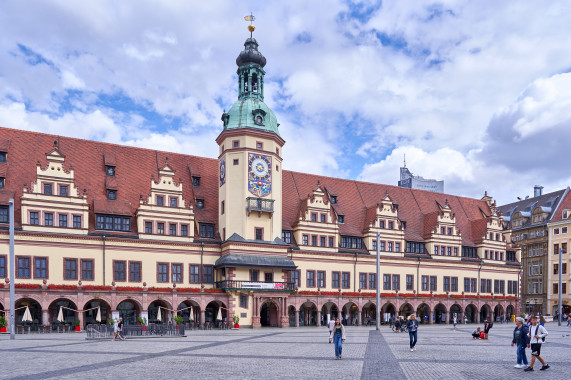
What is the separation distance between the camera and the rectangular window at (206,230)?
2386 inches

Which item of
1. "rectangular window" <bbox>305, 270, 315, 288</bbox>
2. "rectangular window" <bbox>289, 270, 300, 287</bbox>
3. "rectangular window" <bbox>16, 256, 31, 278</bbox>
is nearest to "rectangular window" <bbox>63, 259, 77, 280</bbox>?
"rectangular window" <bbox>16, 256, 31, 278</bbox>

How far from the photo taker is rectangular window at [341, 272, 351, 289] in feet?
219

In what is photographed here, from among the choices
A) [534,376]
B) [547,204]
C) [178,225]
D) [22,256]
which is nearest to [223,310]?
[178,225]

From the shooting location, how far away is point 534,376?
20.4m

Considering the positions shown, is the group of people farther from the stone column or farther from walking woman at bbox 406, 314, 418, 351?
the stone column

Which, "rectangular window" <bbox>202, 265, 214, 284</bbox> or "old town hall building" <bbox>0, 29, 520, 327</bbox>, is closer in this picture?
"old town hall building" <bbox>0, 29, 520, 327</bbox>

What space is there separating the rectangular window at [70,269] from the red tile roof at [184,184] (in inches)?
158

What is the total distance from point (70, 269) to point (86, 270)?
56.6 inches

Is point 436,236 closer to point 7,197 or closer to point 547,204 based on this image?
point 547,204

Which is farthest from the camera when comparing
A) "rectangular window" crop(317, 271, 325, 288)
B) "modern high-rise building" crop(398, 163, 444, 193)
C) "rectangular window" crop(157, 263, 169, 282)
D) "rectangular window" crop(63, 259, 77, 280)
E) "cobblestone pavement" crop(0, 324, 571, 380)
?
"modern high-rise building" crop(398, 163, 444, 193)

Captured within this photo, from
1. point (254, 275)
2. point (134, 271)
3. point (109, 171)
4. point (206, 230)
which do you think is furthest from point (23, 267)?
point (254, 275)

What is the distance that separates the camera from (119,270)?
54.6m

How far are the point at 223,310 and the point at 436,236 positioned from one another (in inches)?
1214

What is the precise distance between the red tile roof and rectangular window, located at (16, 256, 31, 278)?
3.51 m
